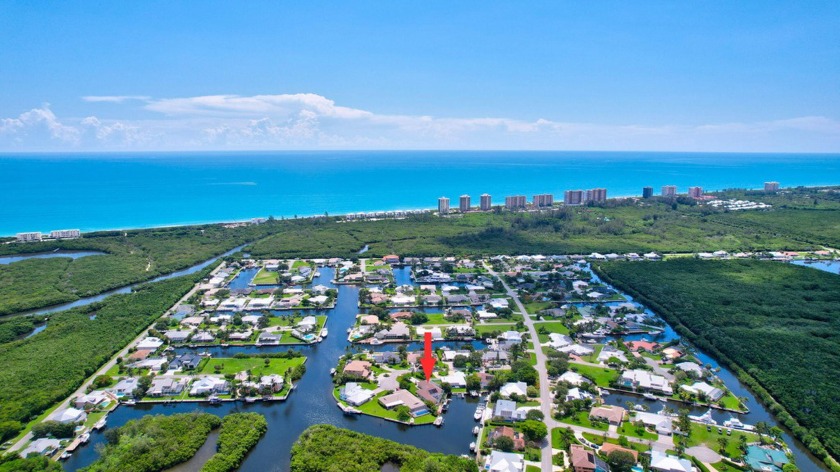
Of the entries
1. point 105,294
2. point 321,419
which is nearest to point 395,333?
point 321,419

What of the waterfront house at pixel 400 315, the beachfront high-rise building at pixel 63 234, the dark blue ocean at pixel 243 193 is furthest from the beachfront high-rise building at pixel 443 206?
the beachfront high-rise building at pixel 63 234

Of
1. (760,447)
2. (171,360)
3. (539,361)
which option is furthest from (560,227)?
(171,360)

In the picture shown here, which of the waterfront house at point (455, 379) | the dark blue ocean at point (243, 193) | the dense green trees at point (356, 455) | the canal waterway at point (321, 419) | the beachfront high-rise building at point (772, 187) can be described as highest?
the beachfront high-rise building at point (772, 187)

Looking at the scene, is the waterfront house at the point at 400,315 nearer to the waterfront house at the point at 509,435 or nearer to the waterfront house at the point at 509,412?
the waterfront house at the point at 509,412

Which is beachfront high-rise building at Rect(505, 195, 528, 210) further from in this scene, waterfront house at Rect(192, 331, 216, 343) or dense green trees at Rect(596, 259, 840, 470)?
waterfront house at Rect(192, 331, 216, 343)

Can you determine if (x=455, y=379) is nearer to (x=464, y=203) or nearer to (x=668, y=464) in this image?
(x=668, y=464)

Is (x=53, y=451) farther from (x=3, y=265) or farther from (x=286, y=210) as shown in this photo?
(x=286, y=210)
